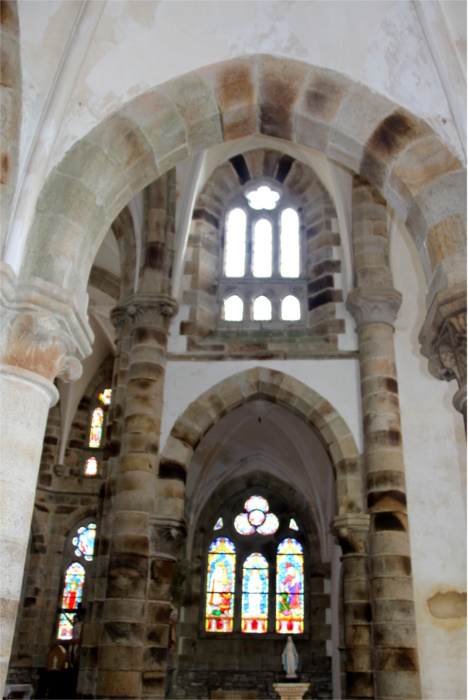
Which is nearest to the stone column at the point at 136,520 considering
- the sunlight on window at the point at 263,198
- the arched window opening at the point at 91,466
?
the sunlight on window at the point at 263,198

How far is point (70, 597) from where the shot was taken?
52.0 ft

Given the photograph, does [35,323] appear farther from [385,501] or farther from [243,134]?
[385,501]

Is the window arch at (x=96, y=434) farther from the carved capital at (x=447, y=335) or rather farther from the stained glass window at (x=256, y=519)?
the carved capital at (x=447, y=335)

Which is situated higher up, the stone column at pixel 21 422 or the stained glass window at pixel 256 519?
the stained glass window at pixel 256 519

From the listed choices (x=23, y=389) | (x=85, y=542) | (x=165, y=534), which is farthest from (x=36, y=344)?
(x=85, y=542)

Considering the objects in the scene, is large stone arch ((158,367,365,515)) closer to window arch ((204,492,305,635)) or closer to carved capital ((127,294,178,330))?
carved capital ((127,294,178,330))

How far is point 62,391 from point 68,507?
9.09ft

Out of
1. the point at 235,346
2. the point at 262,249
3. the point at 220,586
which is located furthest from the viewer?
the point at 220,586

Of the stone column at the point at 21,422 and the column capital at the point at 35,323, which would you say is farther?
the column capital at the point at 35,323

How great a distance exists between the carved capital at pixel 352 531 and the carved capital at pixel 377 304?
2840mm

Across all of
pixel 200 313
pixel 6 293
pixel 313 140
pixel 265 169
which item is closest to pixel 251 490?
pixel 200 313

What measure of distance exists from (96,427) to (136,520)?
9.15 metres

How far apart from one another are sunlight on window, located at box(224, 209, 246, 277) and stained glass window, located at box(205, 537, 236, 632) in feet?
20.5

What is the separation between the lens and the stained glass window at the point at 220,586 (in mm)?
14492
